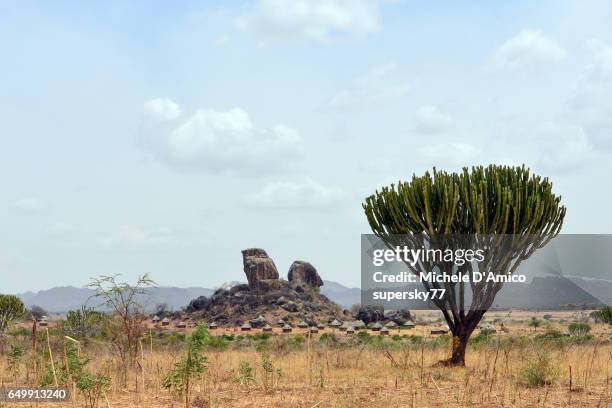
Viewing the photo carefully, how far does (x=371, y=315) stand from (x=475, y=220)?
158 feet

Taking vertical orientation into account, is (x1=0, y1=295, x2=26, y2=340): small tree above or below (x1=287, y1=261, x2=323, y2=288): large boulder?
below

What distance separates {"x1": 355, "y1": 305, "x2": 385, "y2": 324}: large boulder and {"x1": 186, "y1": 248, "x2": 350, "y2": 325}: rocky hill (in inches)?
96.0

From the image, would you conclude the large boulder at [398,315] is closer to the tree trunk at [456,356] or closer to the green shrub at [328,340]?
the green shrub at [328,340]

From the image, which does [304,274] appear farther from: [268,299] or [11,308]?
[11,308]

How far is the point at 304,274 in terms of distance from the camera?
79.0 metres

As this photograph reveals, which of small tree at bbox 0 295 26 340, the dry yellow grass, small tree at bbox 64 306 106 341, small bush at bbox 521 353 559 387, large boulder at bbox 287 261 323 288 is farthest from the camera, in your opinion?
large boulder at bbox 287 261 323 288

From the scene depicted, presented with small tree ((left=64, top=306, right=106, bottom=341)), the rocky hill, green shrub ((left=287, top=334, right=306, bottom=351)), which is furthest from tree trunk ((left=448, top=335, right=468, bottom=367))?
the rocky hill

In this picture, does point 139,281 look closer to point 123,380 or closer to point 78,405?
point 123,380

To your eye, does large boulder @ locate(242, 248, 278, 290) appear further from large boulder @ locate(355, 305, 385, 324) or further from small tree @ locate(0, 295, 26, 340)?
small tree @ locate(0, 295, 26, 340)

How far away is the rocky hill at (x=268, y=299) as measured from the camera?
62531 millimetres

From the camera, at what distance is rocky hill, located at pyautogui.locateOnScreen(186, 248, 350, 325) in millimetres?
62531

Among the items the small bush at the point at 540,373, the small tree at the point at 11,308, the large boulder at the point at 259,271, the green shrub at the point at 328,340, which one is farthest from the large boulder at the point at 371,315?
the small bush at the point at 540,373

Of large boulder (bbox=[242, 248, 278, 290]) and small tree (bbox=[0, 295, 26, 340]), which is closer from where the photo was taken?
small tree (bbox=[0, 295, 26, 340])

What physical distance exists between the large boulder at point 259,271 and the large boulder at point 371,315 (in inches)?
463
